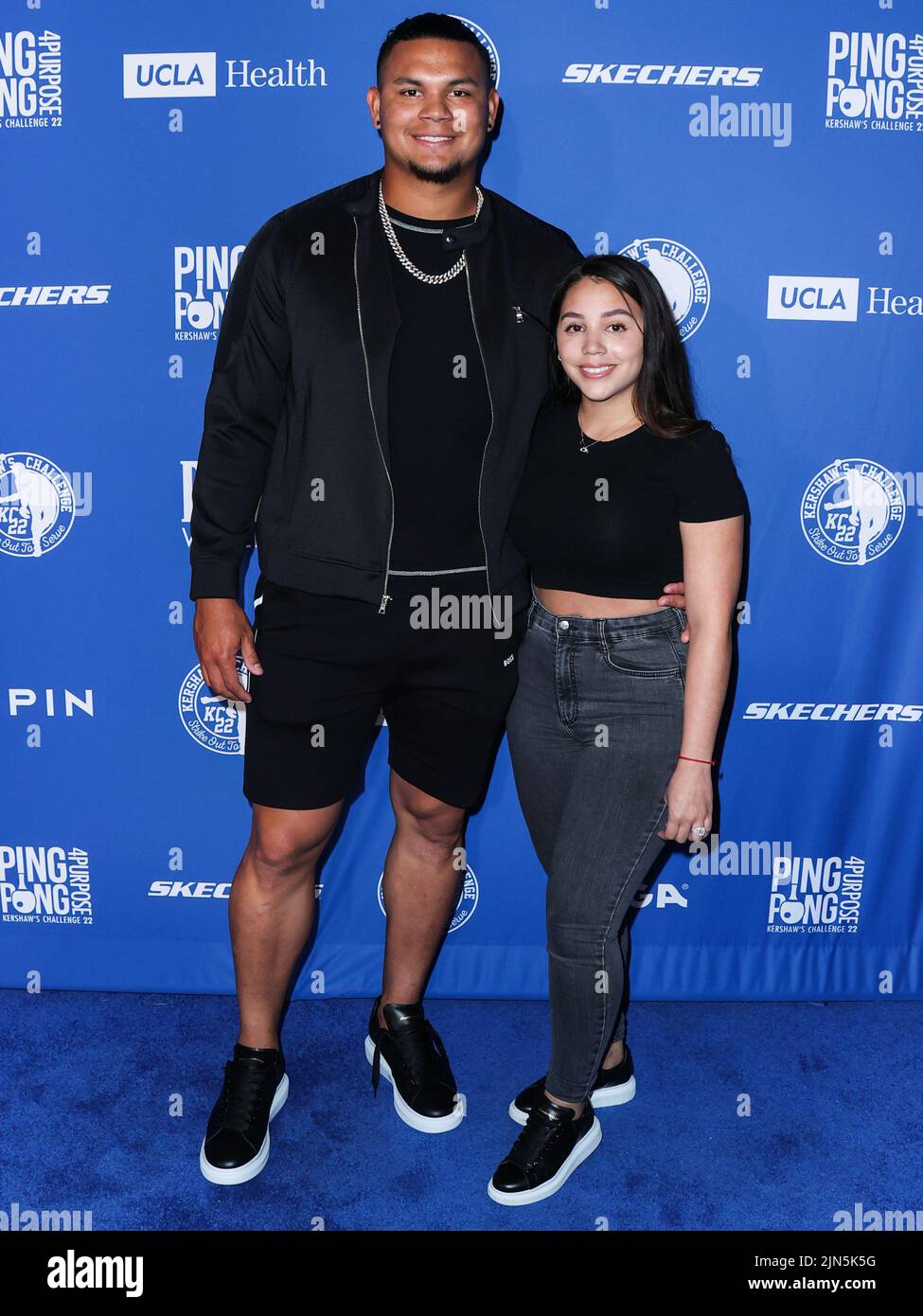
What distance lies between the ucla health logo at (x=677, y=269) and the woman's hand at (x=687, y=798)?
120 centimetres

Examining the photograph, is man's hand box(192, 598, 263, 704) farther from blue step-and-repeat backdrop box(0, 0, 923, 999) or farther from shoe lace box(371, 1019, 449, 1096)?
shoe lace box(371, 1019, 449, 1096)

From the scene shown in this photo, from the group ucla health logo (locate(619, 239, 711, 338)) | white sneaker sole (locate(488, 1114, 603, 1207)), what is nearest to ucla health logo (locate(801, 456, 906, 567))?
ucla health logo (locate(619, 239, 711, 338))

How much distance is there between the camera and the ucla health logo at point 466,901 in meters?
2.99

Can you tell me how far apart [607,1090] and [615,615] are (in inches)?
47.3

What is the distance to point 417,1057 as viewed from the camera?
254cm

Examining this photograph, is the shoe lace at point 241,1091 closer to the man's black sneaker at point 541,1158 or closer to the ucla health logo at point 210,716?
the man's black sneaker at point 541,1158

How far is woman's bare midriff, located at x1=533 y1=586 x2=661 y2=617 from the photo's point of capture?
2086 millimetres

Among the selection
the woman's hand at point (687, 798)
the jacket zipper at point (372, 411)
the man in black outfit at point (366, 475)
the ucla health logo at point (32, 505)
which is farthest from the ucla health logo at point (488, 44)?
the woman's hand at point (687, 798)

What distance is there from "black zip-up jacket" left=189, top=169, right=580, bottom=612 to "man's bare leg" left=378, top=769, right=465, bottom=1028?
1.82ft

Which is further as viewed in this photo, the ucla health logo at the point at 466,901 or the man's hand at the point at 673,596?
the ucla health logo at the point at 466,901

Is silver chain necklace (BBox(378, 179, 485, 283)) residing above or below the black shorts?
above

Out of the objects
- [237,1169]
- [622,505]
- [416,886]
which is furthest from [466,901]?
[622,505]

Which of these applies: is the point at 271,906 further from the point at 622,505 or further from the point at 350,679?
the point at 622,505
